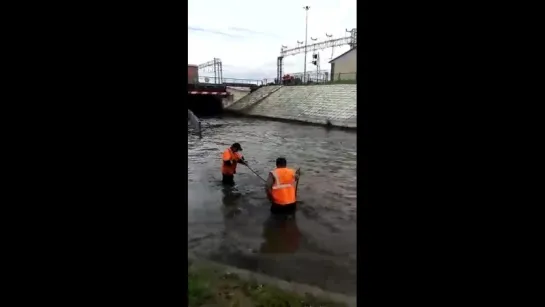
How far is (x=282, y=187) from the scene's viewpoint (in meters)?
7.98

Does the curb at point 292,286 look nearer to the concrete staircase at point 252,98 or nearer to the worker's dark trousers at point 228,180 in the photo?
the worker's dark trousers at point 228,180

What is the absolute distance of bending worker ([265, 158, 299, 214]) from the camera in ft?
25.6

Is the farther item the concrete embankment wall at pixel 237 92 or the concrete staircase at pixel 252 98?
the concrete embankment wall at pixel 237 92

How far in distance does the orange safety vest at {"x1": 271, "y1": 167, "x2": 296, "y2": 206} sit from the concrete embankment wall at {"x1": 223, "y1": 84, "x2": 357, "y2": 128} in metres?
18.6

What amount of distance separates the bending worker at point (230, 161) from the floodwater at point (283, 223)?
12.8 inches

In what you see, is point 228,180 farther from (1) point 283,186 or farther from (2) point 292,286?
(2) point 292,286

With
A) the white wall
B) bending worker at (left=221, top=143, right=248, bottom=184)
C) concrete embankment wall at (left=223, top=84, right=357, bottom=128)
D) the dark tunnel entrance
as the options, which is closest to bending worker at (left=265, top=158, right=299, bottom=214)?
bending worker at (left=221, top=143, right=248, bottom=184)

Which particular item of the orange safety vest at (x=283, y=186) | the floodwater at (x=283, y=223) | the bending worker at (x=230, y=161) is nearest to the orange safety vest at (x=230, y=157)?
the bending worker at (x=230, y=161)

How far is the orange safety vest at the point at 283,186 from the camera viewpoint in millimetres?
7801

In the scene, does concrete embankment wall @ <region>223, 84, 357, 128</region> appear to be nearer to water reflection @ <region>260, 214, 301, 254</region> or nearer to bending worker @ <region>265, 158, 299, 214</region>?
bending worker @ <region>265, 158, 299, 214</region>

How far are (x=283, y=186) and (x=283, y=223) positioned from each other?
2.34 ft
